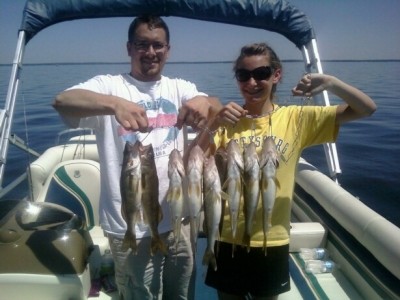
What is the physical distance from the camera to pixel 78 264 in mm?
3486

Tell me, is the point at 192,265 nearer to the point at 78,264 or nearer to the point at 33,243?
the point at 78,264

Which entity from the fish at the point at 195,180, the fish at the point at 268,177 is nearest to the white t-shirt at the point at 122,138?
the fish at the point at 195,180

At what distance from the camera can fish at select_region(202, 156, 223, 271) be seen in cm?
299

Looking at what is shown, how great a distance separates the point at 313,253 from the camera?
4.67 metres

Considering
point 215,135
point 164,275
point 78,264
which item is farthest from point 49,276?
point 215,135

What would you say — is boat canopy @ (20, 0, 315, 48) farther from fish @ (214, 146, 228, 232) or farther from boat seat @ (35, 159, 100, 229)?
fish @ (214, 146, 228, 232)

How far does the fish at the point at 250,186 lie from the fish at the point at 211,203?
0.21 m

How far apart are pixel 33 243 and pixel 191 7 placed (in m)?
3.17

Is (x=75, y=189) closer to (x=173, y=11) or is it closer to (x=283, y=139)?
(x=173, y=11)

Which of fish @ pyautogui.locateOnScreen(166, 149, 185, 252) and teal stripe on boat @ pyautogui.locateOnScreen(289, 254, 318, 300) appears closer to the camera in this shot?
fish @ pyautogui.locateOnScreen(166, 149, 185, 252)

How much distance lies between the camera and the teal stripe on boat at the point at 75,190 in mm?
5219

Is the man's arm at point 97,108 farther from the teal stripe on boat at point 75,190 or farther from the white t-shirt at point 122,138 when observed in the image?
the teal stripe on boat at point 75,190

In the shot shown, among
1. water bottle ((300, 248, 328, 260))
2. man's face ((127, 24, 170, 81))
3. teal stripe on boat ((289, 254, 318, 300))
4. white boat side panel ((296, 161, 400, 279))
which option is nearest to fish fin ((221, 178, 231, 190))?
man's face ((127, 24, 170, 81))

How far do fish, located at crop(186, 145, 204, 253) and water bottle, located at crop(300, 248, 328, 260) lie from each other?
211 centimetres
